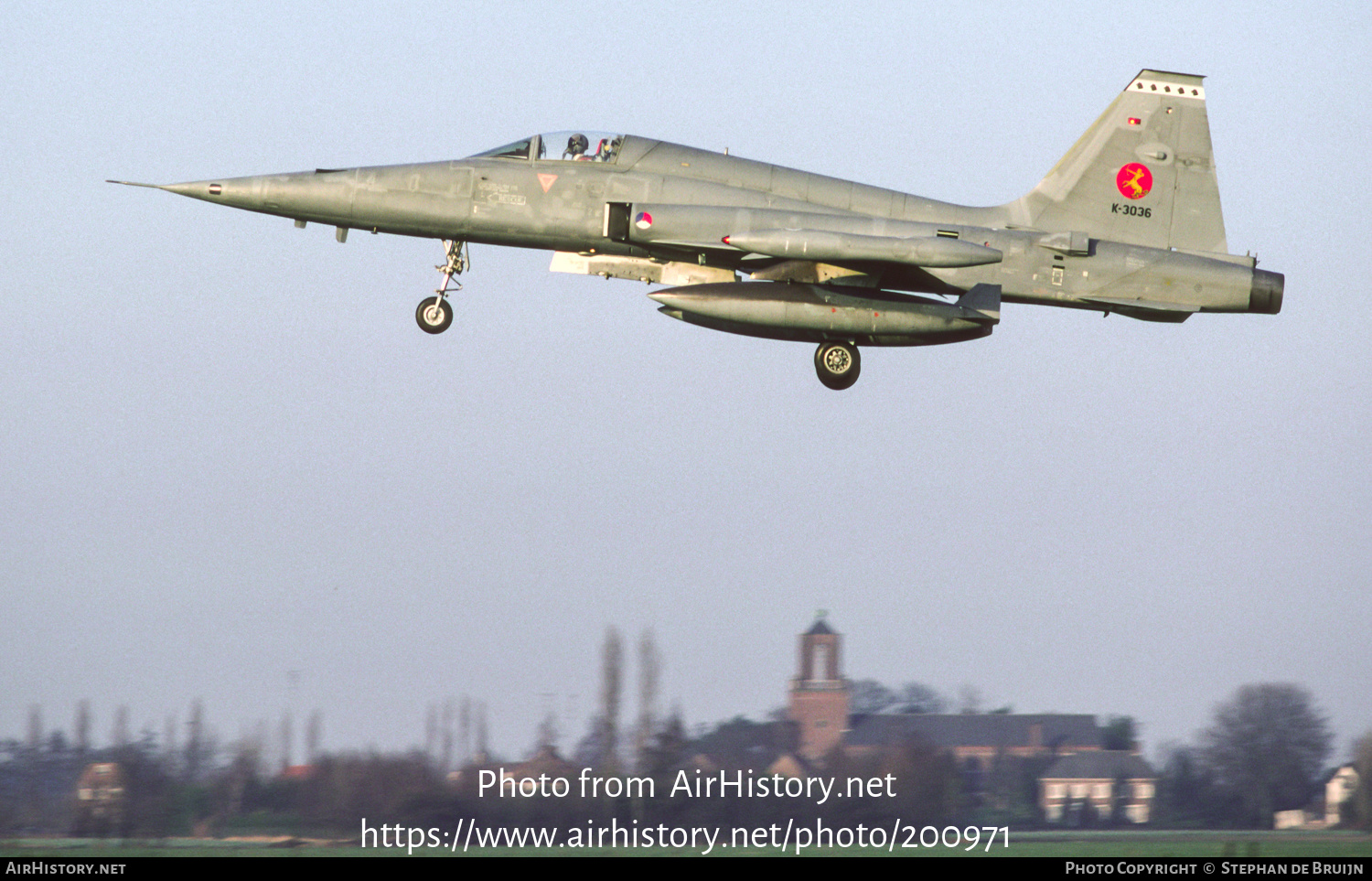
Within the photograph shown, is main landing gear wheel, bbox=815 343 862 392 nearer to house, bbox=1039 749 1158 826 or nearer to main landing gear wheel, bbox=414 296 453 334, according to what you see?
main landing gear wheel, bbox=414 296 453 334

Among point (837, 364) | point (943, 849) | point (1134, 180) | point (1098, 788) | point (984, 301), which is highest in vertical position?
point (1134, 180)

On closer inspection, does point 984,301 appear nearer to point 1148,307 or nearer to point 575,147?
point 1148,307

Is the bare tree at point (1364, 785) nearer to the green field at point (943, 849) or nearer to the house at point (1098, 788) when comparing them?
the green field at point (943, 849)

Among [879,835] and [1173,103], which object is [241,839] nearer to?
[879,835]

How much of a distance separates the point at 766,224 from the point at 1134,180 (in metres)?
5.59

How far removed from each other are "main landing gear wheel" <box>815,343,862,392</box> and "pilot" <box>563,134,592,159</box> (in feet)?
13.8

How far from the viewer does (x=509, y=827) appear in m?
25.6

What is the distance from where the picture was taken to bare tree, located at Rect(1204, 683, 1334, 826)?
32688 millimetres

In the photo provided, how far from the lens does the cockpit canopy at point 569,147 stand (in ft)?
75.1

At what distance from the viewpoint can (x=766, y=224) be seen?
2208 cm

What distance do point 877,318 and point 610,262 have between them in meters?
3.76

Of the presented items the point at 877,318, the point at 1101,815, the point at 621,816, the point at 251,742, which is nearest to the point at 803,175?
the point at 877,318

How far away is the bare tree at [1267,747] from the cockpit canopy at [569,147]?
18011 mm

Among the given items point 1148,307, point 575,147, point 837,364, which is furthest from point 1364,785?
point 575,147
